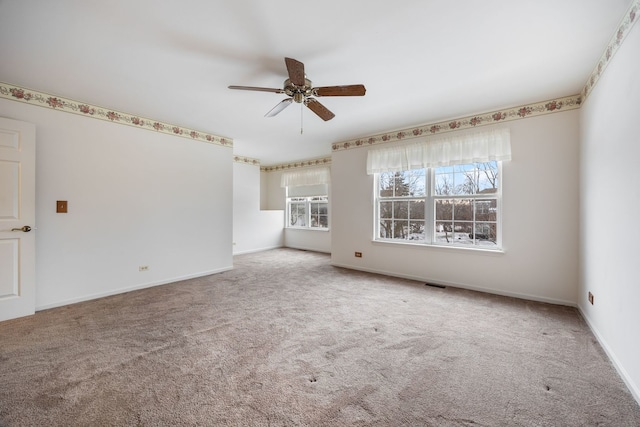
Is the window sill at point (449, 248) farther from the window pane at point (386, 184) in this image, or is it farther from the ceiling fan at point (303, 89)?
the ceiling fan at point (303, 89)

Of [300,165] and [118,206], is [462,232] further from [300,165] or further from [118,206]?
[118,206]

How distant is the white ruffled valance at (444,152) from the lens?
3.52 metres

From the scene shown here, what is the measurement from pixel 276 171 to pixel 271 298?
502 centimetres

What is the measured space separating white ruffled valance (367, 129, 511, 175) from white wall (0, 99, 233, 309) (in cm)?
293

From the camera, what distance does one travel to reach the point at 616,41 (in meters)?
2.01

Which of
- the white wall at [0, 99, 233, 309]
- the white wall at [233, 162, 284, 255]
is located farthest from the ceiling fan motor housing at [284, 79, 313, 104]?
the white wall at [233, 162, 284, 255]

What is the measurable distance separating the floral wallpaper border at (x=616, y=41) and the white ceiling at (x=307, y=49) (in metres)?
0.04

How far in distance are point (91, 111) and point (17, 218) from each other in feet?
5.01

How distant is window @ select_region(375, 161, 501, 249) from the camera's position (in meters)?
3.74

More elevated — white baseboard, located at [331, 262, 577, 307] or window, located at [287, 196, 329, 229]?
window, located at [287, 196, 329, 229]

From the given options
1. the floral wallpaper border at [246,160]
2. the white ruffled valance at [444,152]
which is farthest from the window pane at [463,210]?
the floral wallpaper border at [246,160]

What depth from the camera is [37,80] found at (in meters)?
2.76

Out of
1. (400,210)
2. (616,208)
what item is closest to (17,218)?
(400,210)

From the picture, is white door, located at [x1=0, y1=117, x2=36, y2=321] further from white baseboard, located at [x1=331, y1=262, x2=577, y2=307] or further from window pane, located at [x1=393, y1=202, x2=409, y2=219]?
window pane, located at [x1=393, y1=202, x2=409, y2=219]
